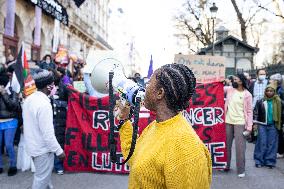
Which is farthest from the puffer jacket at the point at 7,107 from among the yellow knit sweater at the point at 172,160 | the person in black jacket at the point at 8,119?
the yellow knit sweater at the point at 172,160

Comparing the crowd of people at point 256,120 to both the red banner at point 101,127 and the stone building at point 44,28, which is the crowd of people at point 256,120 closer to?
the red banner at point 101,127

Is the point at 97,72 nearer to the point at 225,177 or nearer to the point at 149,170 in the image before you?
the point at 149,170

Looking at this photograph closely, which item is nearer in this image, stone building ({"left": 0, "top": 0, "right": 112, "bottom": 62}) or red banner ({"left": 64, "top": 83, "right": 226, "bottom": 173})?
red banner ({"left": 64, "top": 83, "right": 226, "bottom": 173})

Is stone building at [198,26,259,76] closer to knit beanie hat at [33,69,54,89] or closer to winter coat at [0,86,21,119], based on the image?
winter coat at [0,86,21,119]

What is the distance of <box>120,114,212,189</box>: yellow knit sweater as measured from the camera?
1.81 metres

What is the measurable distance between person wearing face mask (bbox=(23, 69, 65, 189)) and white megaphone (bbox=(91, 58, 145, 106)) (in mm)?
1788

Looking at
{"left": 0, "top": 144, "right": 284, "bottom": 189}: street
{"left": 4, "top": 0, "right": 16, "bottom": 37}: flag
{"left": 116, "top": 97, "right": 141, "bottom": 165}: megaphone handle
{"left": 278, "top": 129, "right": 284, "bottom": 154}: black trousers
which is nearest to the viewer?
{"left": 116, "top": 97, "right": 141, "bottom": 165}: megaphone handle

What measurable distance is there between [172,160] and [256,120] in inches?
273

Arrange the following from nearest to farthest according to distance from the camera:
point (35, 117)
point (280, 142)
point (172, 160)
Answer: point (172, 160)
point (35, 117)
point (280, 142)

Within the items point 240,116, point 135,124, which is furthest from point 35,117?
point 240,116

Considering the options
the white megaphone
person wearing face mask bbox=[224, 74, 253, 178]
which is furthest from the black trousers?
the white megaphone

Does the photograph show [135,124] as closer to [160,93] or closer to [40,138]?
[160,93]

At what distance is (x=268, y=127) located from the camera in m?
8.31

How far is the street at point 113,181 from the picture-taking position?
6.39 meters
